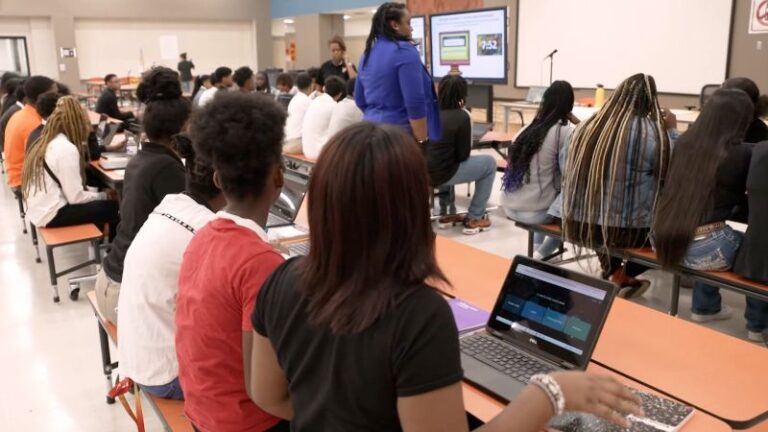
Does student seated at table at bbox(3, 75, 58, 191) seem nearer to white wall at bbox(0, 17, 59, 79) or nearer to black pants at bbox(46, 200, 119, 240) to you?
black pants at bbox(46, 200, 119, 240)

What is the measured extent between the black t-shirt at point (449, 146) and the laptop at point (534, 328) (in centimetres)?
307

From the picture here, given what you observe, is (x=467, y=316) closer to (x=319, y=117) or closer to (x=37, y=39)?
(x=319, y=117)

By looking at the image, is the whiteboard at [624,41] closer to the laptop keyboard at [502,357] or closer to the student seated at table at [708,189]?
the student seated at table at [708,189]

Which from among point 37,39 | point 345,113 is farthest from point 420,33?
point 37,39

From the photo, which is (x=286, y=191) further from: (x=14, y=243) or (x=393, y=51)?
(x=14, y=243)

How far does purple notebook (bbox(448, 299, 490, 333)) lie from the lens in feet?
5.40

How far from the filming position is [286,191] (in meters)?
2.87

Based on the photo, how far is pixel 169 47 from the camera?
15.8 metres

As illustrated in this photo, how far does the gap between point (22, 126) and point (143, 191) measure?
9.20 ft

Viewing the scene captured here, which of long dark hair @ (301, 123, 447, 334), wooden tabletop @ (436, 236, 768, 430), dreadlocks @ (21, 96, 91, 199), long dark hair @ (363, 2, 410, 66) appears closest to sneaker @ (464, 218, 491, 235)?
long dark hair @ (363, 2, 410, 66)

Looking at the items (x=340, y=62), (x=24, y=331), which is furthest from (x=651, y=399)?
(x=340, y=62)

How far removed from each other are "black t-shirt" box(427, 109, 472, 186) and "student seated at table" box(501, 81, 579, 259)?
3.20 feet

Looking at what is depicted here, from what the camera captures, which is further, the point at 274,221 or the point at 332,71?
the point at 332,71

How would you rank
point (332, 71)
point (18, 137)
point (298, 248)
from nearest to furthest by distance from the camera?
point (298, 248), point (18, 137), point (332, 71)
